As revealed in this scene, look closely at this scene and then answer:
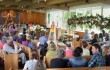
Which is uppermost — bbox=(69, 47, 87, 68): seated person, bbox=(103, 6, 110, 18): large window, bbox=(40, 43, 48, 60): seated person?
bbox=(103, 6, 110, 18): large window

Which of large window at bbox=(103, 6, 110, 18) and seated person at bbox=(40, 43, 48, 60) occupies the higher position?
large window at bbox=(103, 6, 110, 18)

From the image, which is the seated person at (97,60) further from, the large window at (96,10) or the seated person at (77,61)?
the large window at (96,10)

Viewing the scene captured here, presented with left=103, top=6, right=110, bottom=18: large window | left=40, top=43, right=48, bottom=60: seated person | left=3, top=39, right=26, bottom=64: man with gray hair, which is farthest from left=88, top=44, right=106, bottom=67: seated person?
left=103, top=6, right=110, bottom=18: large window

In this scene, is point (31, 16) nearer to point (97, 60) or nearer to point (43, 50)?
point (43, 50)

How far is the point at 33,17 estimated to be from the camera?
21.2m

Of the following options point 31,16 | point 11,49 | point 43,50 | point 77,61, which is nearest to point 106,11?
point 43,50

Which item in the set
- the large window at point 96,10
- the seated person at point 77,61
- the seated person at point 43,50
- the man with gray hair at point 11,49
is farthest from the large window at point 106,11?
the seated person at point 77,61

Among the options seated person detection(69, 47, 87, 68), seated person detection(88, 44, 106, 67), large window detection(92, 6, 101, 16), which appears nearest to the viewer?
seated person detection(88, 44, 106, 67)

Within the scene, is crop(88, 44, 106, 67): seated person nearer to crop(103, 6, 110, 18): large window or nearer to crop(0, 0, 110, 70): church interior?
crop(0, 0, 110, 70): church interior

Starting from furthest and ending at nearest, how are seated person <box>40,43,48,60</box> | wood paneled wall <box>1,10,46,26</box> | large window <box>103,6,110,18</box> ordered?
wood paneled wall <box>1,10,46,26</box> → large window <box>103,6,110,18</box> → seated person <box>40,43,48,60</box>

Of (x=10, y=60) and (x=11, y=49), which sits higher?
(x=11, y=49)

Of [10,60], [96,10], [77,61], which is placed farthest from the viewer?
[96,10]

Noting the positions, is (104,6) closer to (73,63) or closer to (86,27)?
(86,27)

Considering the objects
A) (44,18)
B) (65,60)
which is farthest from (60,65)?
(44,18)
